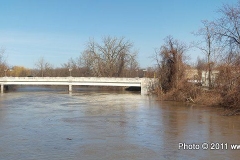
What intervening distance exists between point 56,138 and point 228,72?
605 inches

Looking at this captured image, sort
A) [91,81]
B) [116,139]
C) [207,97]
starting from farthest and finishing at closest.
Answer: [91,81] < [207,97] < [116,139]

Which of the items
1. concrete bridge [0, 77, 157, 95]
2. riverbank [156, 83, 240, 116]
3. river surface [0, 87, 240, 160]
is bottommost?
river surface [0, 87, 240, 160]

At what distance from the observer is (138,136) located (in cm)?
1298

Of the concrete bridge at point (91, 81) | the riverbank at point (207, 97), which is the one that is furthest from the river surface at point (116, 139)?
the concrete bridge at point (91, 81)

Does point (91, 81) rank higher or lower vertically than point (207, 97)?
higher

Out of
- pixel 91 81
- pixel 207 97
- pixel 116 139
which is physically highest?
pixel 91 81

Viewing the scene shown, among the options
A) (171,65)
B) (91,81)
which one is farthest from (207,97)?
(91,81)

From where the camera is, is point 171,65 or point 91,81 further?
point 91,81

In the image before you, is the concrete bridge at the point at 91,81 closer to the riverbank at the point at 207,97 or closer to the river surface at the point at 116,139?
the riverbank at the point at 207,97

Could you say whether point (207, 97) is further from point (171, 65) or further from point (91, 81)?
point (91, 81)

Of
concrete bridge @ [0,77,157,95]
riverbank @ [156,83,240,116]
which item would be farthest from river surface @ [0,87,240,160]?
concrete bridge @ [0,77,157,95]

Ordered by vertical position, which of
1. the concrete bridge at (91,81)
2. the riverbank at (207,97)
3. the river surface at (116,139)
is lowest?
the river surface at (116,139)

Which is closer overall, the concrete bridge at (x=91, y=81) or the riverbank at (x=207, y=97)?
the riverbank at (x=207, y=97)

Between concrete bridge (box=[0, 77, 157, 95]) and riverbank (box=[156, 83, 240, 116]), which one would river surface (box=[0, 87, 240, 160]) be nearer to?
riverbank (box=[156, 83, 240, 116])
